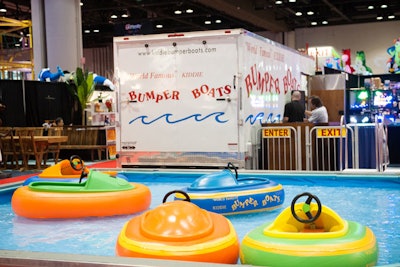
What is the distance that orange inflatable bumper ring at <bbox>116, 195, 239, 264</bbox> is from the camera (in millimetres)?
3055

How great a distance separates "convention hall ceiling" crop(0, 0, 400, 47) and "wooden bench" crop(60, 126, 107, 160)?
6.54 metres

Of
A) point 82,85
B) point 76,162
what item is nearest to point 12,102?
point 82,85

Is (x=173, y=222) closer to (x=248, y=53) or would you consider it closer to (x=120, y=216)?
(x=120, y=216)

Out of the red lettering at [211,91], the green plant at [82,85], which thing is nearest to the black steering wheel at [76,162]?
the red lettering at [211,91]

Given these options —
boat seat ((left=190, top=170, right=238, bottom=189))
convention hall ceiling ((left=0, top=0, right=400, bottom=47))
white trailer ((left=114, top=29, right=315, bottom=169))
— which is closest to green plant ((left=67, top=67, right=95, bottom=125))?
convention hall ceiling ((left=0, top=0, right=400, bottom=47))

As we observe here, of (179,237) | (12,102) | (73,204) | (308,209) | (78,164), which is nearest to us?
(179,237)

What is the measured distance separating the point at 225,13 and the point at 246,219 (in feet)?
58.9

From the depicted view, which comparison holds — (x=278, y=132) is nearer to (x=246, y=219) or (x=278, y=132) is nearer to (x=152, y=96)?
(x=152, y=96)

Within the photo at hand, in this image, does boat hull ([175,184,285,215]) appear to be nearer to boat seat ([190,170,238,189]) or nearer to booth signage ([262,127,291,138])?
boat seat ([190,170,238,189])

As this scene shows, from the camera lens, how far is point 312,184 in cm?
692

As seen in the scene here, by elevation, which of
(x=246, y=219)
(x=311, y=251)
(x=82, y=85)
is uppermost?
(x=82, y=85)

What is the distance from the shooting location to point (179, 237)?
10.3 ft

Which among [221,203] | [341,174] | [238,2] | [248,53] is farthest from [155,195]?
[238,2]

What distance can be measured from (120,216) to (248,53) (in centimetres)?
414
